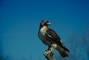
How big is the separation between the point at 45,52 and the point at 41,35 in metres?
0.31

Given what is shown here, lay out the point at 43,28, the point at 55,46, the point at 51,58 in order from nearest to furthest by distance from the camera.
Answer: the point at 51,58, the point at 55,46, the point at 43,28

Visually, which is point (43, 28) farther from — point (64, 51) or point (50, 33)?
point (64, 51)

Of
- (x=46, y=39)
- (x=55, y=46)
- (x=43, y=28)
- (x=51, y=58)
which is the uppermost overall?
(x=43, y=28)

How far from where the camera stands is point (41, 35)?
2.42 m

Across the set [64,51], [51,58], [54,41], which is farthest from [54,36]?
[51,58]

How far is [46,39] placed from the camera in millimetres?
2418

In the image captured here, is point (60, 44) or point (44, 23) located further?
Result: point (44, 23)

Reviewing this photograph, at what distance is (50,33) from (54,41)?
0.12 meters

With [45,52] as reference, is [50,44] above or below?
above

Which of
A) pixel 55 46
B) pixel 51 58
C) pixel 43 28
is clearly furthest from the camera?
pixel 43 28

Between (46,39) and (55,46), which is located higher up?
(46,39)

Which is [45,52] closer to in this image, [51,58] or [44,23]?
[51,58]

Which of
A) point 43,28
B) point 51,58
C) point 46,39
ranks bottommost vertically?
point 51,58

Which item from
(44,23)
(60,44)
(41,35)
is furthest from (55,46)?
(44,23)
